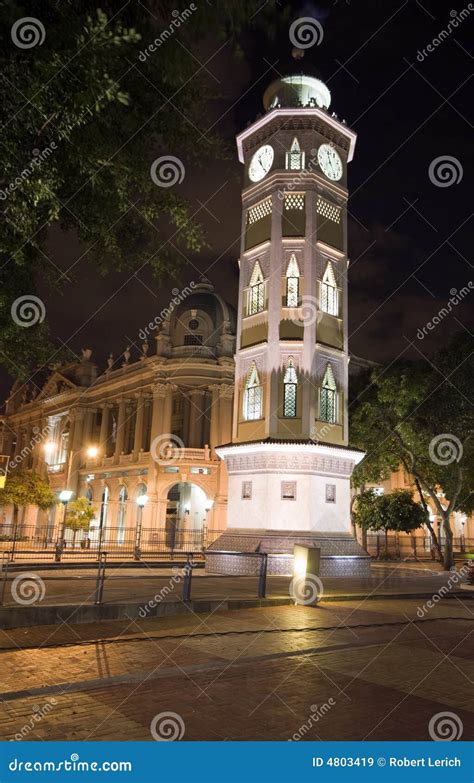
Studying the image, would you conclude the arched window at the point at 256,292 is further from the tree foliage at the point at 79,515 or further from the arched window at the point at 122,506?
the arched window at the point at 122,506

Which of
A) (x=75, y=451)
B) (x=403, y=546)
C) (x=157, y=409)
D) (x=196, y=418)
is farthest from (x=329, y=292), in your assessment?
(x=75, y=451)

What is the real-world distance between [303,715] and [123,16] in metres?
8.79

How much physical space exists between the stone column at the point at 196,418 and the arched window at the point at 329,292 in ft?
87.8

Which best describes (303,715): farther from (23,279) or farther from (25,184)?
(23,279)

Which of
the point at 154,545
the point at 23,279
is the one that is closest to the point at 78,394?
the point at 154,545

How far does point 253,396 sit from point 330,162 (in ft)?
36.4

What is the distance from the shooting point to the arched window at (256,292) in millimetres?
26469

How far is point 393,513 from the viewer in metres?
35.6

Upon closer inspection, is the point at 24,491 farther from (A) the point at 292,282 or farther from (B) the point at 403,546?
(B) the point at 403,546

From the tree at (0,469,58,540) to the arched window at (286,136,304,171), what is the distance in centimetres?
2745

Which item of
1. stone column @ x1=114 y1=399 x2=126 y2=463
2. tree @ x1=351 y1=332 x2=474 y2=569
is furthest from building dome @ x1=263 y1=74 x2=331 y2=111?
stone column @ x1=114 y1=399 x2=126 y2=463

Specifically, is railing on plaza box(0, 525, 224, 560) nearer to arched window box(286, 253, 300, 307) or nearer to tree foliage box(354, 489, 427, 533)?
tree foliage box(354, 489, 427, 533)

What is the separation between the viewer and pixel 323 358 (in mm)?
25594

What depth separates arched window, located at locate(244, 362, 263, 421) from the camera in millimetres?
25391
